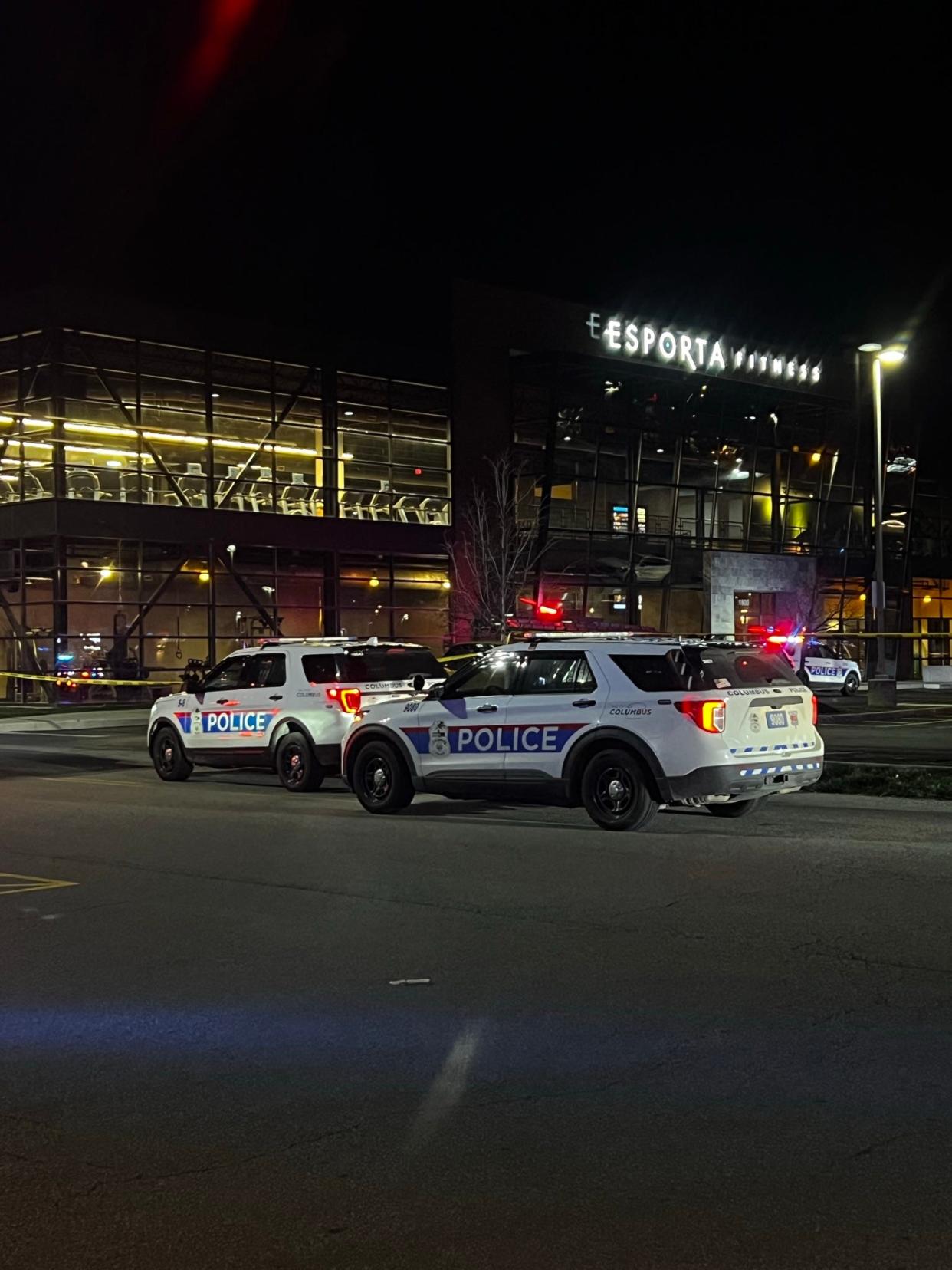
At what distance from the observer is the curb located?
30188 millimetres

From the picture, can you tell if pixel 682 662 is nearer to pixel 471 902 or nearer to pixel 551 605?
pixel 471 902

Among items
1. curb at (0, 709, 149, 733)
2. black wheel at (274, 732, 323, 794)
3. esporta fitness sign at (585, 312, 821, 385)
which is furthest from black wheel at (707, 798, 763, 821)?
esporta fitness sign at (585, 312, 821, 385)

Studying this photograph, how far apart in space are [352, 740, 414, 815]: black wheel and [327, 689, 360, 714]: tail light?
5.96ft

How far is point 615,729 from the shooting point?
→ 1265 centimetres

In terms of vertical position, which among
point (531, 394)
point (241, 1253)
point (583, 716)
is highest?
point (531, 394)

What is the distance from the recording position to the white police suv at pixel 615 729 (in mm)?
12383

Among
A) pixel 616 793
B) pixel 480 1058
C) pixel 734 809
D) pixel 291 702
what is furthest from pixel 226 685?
pixel 480 1058

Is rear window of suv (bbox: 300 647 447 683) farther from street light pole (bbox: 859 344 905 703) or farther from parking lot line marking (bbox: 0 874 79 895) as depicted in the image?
street light pole (bbox: 859 344 905 703)

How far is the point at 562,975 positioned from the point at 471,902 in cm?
216

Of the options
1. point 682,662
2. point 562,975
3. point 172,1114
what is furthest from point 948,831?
point 172,1114

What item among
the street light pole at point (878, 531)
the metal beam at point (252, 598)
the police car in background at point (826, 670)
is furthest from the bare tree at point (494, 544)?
the street light pole at point (878, 531)

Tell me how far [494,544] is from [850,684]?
39.8 ft

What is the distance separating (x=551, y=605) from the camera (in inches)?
1735

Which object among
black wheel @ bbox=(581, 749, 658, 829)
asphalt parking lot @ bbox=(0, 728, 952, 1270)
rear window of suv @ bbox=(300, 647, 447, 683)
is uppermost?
rear window of suv @ bbox=(300, 647, 447, 683)
